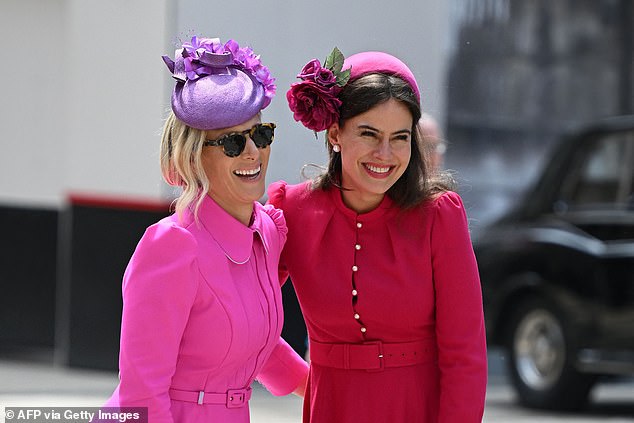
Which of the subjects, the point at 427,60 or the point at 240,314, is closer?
the point at 240,314

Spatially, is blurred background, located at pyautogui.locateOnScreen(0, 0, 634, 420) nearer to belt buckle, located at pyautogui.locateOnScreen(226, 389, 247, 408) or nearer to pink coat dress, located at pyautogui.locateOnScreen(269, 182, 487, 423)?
pink coat dress, located at pyautogui.locateOnScreen(269, 182, 487, 423)

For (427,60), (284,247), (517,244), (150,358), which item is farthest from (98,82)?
(150,358)

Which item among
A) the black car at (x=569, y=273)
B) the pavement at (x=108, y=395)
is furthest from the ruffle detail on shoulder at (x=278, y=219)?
the black car at (x=569, y=273)

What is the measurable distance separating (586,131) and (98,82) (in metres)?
3.22

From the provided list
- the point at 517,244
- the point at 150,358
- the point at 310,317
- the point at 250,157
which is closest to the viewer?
the point at 150,358

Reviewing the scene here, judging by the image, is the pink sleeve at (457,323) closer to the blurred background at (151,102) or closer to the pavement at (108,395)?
the pavement at (108,395)

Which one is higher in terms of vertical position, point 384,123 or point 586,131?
point 586,131

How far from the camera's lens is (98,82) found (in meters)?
8.88

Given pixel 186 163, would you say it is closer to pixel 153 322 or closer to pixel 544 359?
pixel 153 322

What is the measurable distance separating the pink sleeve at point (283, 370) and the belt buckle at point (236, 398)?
1.35 ft

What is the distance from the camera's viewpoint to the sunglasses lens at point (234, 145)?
3326 millimetres

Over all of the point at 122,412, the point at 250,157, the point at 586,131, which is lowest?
the point at 122,412

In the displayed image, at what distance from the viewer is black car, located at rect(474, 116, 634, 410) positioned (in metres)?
8.10

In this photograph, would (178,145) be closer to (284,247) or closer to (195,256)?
(195,256)
